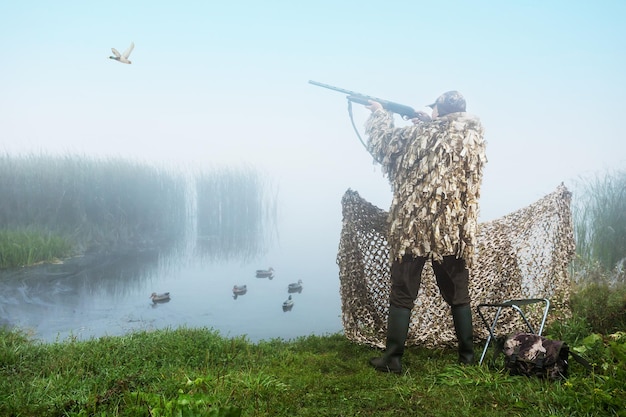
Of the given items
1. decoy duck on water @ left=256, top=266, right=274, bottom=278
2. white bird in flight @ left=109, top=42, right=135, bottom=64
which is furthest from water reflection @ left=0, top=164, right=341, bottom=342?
white bird in flight @ left=109, top=42, right=135, bottom=64

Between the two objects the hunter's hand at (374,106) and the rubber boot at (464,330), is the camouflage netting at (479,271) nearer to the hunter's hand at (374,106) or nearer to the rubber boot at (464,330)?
the rubber boot at (464,330)

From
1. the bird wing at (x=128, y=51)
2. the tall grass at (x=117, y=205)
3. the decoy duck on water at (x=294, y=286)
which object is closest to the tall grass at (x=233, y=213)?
the tall grass at (x=117, y=205)

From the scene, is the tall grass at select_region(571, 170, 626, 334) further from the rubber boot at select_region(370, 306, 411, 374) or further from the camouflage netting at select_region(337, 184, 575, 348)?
the rubber boot at select_region(370, 306, 411, 374)

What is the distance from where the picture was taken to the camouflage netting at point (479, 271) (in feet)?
11.4

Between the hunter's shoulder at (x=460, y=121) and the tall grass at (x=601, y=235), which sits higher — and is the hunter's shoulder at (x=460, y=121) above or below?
above

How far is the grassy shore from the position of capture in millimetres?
2152

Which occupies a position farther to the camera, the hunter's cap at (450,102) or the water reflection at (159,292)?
the water reflection at (159,292)

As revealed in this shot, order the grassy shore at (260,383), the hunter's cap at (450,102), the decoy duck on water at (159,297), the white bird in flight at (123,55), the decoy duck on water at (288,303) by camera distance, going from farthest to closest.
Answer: the decoy duck on water at (159,297) → the decoy duck on water at (288,303) → the white bird in flight at (123,55) → the hunter's cap at (450,102) → the grassy shore at (260,383)

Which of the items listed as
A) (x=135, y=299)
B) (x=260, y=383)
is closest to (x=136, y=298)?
(x=135, y=299)

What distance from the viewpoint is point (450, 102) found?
2936 mm

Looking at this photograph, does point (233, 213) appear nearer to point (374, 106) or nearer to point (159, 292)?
point (159, 292)

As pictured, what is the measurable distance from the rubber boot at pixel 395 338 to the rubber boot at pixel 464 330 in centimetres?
30

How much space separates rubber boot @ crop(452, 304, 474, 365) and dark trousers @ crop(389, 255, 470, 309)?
4cm

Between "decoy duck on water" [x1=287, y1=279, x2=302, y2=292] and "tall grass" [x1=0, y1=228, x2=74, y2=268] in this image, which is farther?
"decoy duck on water" [x1=287, y1=279, x2=302, y2=292]
